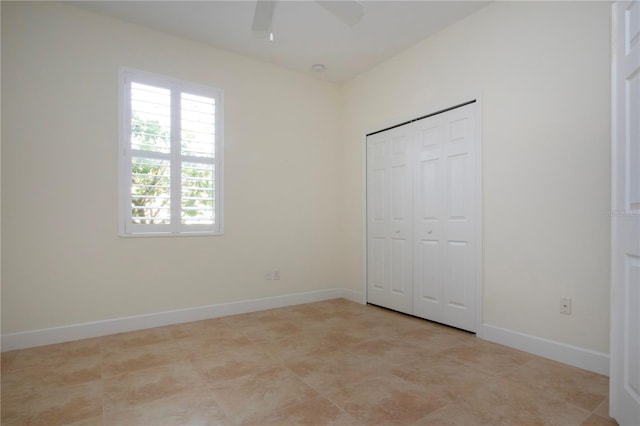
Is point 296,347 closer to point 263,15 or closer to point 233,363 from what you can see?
point 233,363

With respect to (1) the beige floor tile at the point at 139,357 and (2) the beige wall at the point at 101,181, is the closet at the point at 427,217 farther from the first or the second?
(1) the beige floor tile at the point at 139,357

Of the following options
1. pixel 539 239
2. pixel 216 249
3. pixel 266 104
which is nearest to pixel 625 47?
pixel 539 239

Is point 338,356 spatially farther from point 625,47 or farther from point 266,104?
point 266,104

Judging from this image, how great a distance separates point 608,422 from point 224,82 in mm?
4154

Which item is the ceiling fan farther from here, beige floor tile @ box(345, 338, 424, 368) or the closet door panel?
beige floor tile @ box(345, 338, 424, 368)

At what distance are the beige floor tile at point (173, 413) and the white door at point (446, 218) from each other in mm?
2306

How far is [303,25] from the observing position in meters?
3.33

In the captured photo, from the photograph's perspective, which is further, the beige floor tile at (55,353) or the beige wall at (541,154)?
the beige floor tile at (55,353)

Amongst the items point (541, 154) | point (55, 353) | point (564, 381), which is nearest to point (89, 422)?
point (55, 353)

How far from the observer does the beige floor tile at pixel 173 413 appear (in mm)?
1753

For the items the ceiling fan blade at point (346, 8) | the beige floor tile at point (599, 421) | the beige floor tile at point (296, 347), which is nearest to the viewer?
the beige floor tile at point (599, 421)

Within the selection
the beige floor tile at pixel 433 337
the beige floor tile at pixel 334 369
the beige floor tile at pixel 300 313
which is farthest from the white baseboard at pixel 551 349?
the beige floor tile at pixel 300 313

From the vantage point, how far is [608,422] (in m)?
1.75

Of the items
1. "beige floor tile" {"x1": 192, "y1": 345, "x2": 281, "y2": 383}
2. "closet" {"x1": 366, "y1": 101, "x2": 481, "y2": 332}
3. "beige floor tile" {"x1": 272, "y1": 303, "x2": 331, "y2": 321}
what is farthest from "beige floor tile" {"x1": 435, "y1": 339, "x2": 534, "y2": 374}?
"beige floor tile" {"x1": 272, "y1": 303, "x2": 331, "y2": 321}
